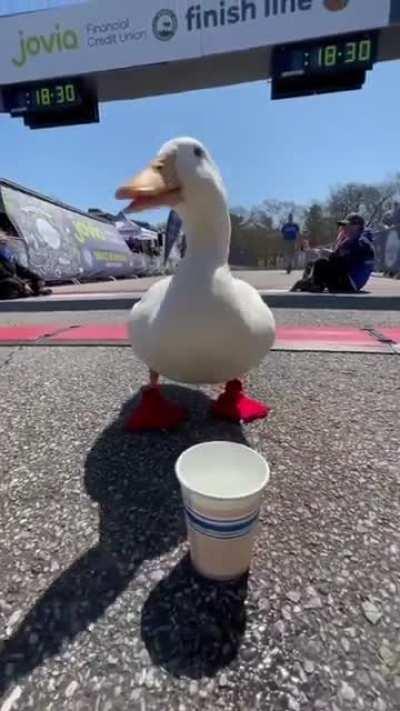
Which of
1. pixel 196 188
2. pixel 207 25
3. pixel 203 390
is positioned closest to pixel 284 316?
pixel 203 390

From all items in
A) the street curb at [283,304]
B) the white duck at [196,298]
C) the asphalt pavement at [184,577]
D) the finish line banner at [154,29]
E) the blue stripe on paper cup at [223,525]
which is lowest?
the street curb at [283,304]

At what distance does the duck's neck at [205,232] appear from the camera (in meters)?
1.50

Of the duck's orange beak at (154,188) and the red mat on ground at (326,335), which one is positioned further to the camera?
the red mat on ground at (326,335)

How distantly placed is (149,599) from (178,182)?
1231 millimetres

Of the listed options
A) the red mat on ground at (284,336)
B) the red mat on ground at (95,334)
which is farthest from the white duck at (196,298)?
the red mat on ground at (95,334)

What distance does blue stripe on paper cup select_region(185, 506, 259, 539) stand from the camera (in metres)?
0.81

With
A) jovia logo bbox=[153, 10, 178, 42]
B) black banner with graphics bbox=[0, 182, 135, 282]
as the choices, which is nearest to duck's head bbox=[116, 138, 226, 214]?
jovia logo bbox=[153, 10, 178, 42]

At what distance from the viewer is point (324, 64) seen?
5.75 meters

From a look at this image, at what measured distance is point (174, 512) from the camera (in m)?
1.20

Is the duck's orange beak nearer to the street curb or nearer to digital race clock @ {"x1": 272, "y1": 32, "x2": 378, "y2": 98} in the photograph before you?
the street curb

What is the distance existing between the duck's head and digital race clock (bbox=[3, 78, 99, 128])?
659 cm

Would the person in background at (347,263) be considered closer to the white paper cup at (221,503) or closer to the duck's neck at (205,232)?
the duck's neck at (205,232)

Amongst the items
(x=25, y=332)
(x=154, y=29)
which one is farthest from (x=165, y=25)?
(x=25, y=332)

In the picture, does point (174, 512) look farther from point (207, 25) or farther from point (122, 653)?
point (207, 25)
